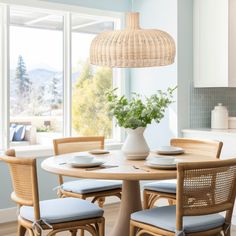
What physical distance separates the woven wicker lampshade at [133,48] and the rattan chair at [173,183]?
2.72ft

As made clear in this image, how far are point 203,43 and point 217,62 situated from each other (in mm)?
268

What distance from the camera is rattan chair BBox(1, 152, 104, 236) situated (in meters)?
2.62

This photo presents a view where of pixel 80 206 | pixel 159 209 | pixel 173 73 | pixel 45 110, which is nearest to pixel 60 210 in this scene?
pixel 80 206

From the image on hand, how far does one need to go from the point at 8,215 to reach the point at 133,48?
84.5 inches

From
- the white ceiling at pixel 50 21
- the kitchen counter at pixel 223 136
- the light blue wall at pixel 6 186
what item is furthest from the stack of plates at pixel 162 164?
the white ceiling at pixel 50 21

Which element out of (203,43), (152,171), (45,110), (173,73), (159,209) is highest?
(203,43)

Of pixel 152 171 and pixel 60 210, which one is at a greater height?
pixel 152 171

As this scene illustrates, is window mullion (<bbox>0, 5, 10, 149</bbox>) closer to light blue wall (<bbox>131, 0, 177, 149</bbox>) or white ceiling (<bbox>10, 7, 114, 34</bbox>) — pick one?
white ceiling (<bbox>10, 7, 114, 34</bbox>)

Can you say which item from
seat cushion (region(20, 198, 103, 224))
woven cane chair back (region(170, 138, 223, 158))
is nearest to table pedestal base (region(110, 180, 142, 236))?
seat cushion (region(20, 198, 103, 224))

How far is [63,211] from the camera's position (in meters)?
2.78

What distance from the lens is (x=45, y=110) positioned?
15.7ft

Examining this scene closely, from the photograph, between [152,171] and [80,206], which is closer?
[152,171]

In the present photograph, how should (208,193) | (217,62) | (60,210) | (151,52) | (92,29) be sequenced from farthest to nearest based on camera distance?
(92,29) < (217,62) < (151,52) < (60,210) < (208,193)

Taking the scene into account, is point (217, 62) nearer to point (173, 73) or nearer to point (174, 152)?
point (173, 73)
